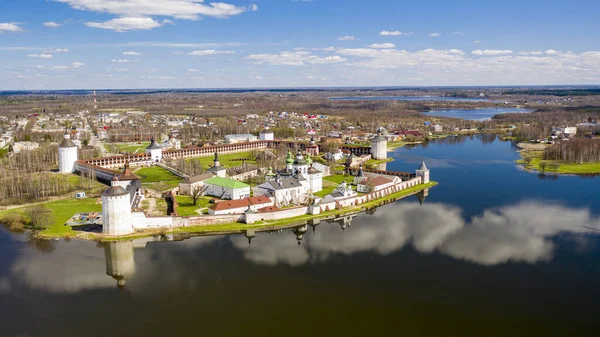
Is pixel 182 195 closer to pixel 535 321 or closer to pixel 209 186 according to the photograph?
pixel 209 186

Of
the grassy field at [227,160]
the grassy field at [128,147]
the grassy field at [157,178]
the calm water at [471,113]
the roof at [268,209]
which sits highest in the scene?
the calm water at [471,113]

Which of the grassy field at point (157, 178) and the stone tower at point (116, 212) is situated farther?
the grassy field at point (157, 178)

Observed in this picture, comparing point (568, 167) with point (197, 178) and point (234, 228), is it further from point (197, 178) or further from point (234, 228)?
point (234, 228)

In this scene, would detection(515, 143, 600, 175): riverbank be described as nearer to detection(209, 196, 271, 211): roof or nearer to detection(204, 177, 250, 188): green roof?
detection(209, 196, 271, 211): roof

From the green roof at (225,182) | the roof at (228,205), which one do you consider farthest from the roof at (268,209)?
the green roof at (225,182)

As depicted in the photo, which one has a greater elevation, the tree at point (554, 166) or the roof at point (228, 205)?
the roof at point (228, 205)

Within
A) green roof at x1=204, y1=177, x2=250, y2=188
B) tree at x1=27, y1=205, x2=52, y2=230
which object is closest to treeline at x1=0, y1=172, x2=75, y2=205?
tree at x1=27, y1=205, x2=52, y2=230

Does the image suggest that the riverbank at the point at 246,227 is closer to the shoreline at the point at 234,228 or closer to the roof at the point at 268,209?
the shoreline at the point at 234,228

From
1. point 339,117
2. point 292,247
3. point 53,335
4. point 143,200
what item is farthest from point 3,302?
point 339,117
